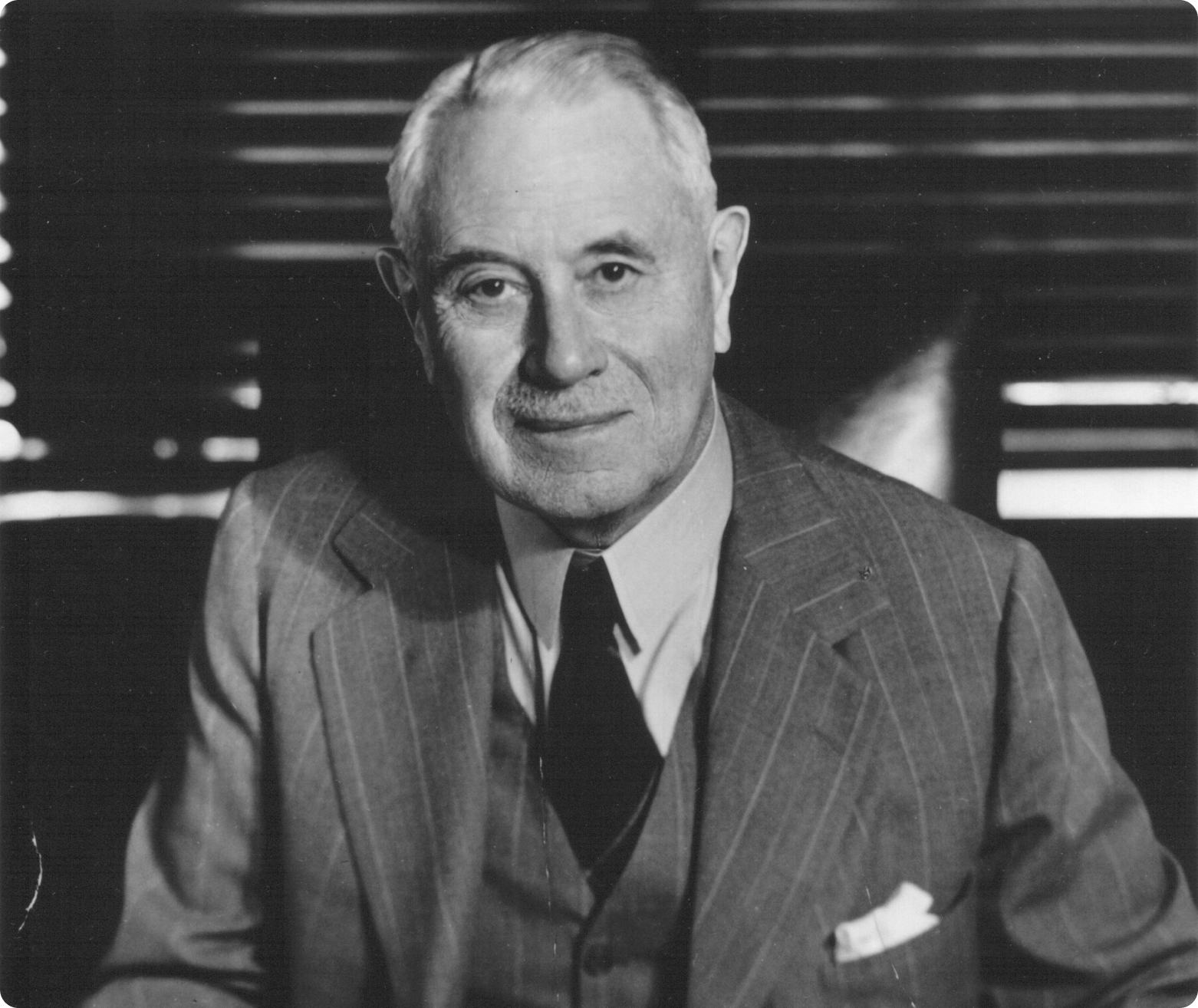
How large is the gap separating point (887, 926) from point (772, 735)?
25cm

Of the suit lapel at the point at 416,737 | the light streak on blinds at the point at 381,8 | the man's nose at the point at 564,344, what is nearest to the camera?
the man's nose at the point at 564,344

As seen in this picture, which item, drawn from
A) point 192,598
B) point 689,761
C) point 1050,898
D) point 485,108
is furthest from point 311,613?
point 1050,898

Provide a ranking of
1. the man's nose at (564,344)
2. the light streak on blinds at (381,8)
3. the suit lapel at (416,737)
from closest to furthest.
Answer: the man's nose at (564,344)
the suit lapel at (416,737)
the light streak on blinds at (381,8)

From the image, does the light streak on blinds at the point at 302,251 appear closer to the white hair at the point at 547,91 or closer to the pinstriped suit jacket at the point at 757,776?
the white hair at the point at 547,91

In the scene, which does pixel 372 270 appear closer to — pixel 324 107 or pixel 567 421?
Result: pixel 324 107

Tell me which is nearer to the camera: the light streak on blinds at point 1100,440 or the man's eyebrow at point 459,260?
the man's eyebrow at point 459,260

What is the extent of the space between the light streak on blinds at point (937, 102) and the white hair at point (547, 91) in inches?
4.2

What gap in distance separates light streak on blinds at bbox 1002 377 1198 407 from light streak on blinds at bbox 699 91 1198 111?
1.10 ft

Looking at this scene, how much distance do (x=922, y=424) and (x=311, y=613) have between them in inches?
30.0

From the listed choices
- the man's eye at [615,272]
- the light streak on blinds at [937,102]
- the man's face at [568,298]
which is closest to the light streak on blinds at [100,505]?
the man's face at [568,298]

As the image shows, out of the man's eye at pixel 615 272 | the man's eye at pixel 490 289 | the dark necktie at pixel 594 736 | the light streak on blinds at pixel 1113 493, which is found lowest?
the dark necktie at pixel 594 736

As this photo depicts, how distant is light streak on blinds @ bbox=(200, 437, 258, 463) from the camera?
1436 mm

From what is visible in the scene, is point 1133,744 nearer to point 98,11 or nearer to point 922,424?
point 922,424

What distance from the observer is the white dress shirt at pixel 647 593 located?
1311 mm
